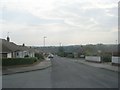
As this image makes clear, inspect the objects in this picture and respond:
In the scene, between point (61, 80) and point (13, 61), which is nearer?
point (61, 80)

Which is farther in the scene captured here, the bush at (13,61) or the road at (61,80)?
the bush at (13,61)

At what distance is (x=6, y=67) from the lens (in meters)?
38.8

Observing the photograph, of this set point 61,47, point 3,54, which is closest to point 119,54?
point 3,54

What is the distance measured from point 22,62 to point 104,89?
29867 millimetres

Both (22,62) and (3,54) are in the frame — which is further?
(3,54)

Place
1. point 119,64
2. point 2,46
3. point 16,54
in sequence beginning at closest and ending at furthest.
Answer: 1. point 119,64
2. point 2,46
3. point 16,54

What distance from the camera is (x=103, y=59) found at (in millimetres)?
60969

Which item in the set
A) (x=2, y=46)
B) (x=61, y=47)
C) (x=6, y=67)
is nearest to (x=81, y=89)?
(x=6, y=67)

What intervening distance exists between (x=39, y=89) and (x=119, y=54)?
33.0 m

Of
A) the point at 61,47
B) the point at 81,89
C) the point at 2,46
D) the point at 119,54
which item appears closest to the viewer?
the point at 81,89

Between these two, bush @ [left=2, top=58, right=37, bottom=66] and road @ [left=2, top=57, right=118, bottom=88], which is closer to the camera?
road @ [left=2, top=57, right=118, bottom=88]

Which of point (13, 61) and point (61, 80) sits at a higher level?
point (13, 61)

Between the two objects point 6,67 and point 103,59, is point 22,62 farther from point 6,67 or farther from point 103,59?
point 103,59

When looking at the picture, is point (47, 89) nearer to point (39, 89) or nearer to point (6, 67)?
point (39, 89)
